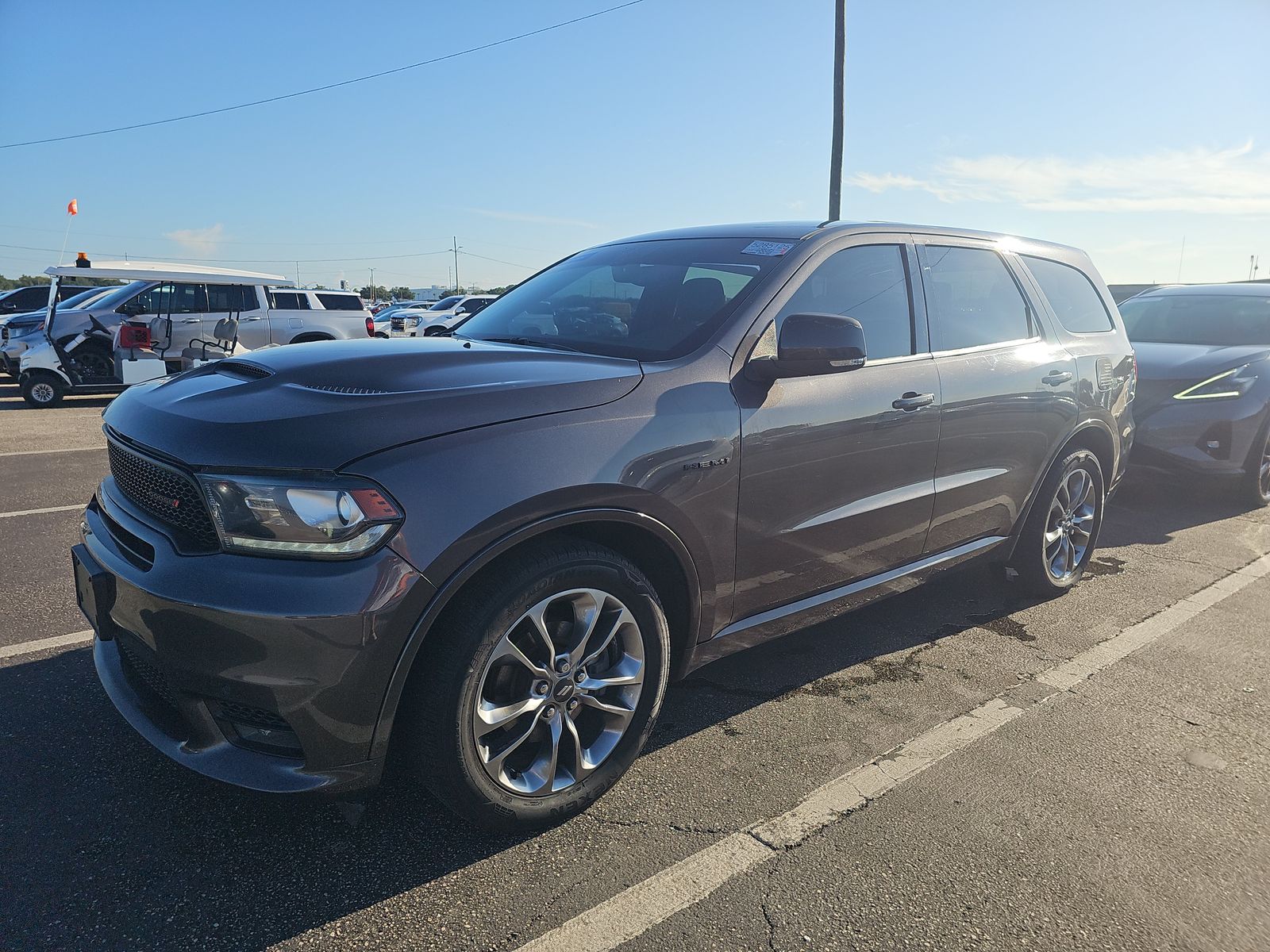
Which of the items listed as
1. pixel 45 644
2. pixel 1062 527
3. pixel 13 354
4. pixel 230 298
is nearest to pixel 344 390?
pixel 45 644

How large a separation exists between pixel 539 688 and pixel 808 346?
1.36 m

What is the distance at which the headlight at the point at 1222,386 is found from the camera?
A: 21.2ft

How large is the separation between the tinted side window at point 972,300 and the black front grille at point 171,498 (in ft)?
9.20

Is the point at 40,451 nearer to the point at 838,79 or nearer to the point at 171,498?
the point at 171,498

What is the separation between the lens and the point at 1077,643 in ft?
12.8

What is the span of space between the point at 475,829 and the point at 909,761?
143 cm

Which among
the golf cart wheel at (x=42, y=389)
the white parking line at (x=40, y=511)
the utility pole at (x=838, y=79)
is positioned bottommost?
the white parking line at (x=40, y=511)

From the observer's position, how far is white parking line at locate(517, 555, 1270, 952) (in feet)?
6.70

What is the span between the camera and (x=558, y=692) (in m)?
2.38

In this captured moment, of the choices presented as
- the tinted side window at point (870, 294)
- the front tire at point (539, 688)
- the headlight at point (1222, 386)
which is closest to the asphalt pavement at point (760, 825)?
the front tire at point (539, 688)

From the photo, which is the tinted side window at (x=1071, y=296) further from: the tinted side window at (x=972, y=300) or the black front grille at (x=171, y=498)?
the black front grille at (x=171, y=498)

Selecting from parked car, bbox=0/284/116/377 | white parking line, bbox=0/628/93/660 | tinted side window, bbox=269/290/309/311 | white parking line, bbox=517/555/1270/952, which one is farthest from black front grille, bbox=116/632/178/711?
tinted side window, bbox=269/290/309/311

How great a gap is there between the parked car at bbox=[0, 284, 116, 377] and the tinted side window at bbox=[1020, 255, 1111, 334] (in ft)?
43.2

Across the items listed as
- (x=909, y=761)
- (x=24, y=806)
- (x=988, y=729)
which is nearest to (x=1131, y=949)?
(x=909, y=761)
